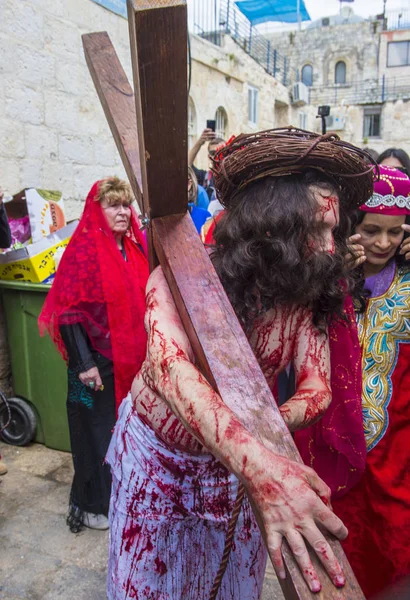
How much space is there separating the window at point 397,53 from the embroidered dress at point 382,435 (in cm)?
4583

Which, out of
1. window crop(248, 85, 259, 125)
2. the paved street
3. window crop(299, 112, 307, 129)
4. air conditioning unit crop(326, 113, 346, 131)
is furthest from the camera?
air conditioning unit crop(326, 113, 346, 131)

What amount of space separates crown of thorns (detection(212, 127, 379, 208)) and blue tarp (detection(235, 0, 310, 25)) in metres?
35.4

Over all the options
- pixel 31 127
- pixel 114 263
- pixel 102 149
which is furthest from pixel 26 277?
pixel 102 149

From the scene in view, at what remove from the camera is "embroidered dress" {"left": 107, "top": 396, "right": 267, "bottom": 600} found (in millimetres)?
1450

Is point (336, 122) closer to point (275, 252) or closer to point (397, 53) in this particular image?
point (397, 53)

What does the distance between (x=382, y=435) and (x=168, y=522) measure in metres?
0.84

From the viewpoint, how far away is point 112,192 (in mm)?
2865

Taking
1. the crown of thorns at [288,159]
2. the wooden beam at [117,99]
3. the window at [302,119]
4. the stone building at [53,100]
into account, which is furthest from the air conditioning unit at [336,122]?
the crown of thorns at [288,159]

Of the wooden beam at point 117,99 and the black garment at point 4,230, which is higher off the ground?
the wooden beam at point 117,99

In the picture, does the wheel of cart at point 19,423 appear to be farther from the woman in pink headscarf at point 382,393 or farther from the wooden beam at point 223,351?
the wooden beam at point 223,351

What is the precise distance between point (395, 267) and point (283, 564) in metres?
1.41

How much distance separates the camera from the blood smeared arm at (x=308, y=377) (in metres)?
1.21

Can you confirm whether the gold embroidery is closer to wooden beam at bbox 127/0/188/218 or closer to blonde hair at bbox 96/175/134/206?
wooden beam at bbox 127/0/188/218

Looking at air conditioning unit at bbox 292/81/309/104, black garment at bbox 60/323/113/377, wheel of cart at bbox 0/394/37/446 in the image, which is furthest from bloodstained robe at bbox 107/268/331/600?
air conditioning unit at bbox 292/81/309/104
